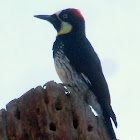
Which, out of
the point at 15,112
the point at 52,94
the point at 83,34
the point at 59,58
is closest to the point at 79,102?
the point at 52,94

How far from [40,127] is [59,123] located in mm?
188

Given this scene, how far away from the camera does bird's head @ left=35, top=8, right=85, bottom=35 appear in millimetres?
5965

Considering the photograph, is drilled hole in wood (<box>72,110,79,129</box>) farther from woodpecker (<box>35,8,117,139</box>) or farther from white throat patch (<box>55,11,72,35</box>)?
white throat patch (<box>55,11,72,35</box>)

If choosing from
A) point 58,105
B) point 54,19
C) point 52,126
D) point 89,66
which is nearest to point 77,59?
point 89,66

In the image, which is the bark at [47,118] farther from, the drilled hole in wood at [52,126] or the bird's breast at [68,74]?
the bird's breast at [68,74]

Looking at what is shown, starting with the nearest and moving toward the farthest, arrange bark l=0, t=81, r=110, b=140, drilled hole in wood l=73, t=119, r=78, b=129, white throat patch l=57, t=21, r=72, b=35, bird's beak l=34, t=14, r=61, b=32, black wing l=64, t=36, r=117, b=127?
bark l=0, t=81, r=110, b=140 < drilled hole in wood l=73, t=119, r=78, b=129 < black wing l=64, t=36, r=117, b=127 < white throat patch l=57, t=21, r=72, b=35 < bird's beak l=34, t=14, r=61, b=32

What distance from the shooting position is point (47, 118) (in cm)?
393

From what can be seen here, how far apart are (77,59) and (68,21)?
2.61 ft

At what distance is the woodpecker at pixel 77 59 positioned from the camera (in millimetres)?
5203

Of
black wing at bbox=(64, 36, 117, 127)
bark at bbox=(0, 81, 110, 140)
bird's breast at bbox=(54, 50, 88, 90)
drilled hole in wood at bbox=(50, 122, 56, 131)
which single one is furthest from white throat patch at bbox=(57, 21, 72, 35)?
drilled hole in wood at bbox=(50, 122, 56, 131)

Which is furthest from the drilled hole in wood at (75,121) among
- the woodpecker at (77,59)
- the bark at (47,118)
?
the woodpecker at (77,59)

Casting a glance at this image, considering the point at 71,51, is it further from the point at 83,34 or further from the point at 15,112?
the point at 15,112

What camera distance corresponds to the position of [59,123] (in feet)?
12.9

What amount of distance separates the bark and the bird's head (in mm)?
1939
